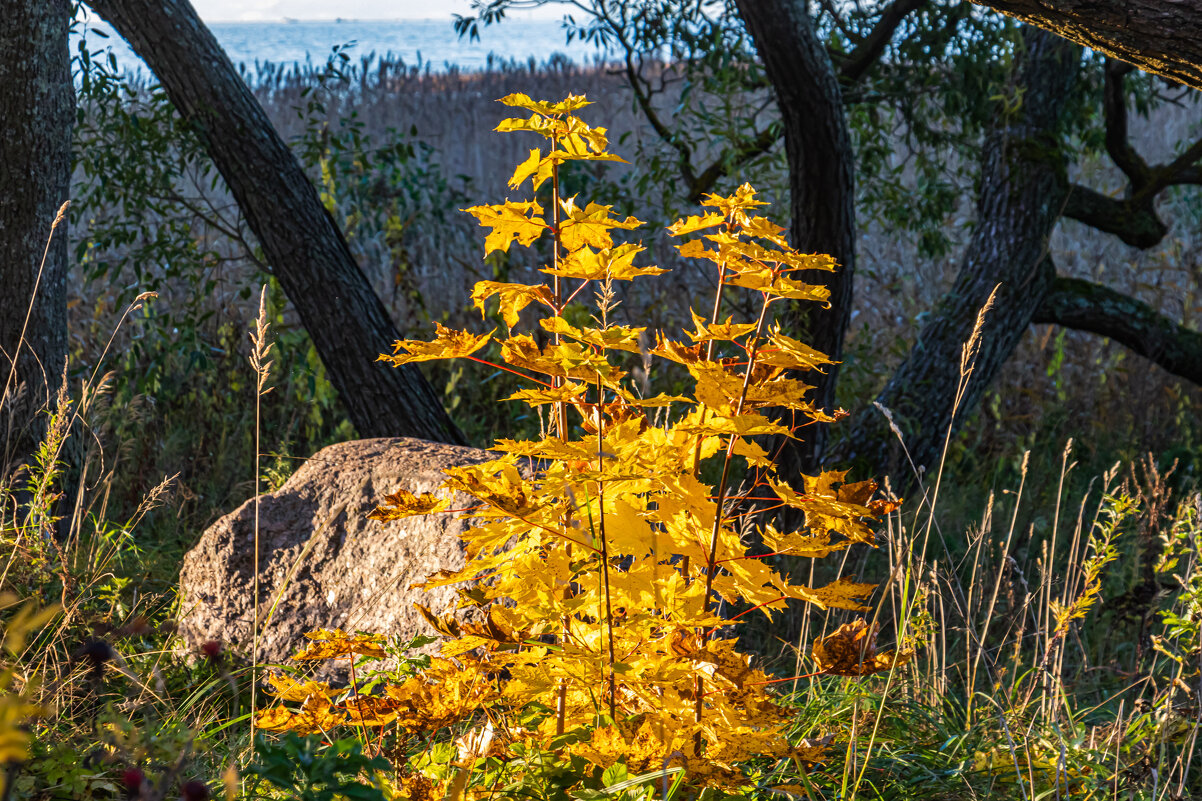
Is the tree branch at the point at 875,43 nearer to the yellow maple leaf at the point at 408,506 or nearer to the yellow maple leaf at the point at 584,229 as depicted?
the yellow maple leaf at the point at 584,229

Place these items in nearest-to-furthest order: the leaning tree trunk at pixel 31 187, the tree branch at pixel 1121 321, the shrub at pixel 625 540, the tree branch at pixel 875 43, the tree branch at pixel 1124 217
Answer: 1. the shrub at pixel 625 540
2. the leaning tree trunk at pixel 31 187
3. the tree branch at pixel 875 43
4. the tree branch at pixel 1121 321
5. the tree branch at pixel 1124 217

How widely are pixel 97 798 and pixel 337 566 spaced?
93cm

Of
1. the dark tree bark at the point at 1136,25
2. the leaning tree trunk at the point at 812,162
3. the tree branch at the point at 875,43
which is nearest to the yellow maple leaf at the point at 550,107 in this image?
the dark tree bark at the point at 1136,25

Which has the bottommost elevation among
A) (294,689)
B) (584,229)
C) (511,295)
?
(294,689)

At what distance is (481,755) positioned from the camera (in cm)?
160

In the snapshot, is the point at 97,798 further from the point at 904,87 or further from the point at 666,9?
the point at 904,87

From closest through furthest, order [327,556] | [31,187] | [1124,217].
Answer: [327,556] < [31,187] < [1124,217]

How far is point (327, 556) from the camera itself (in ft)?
9.03

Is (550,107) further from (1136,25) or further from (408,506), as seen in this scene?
(1136,25)

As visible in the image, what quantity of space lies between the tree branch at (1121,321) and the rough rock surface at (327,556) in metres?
3.22

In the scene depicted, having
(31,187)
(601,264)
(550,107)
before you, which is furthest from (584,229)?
(31,187)

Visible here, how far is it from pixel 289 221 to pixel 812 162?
1984 millimetres

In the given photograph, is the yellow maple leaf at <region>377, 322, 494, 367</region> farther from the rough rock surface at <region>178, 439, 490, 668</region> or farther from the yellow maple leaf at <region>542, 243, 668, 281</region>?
the rough rock surface at <region>178, 439, 490, 668</region>

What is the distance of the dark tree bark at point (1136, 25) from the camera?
1.61 meters
